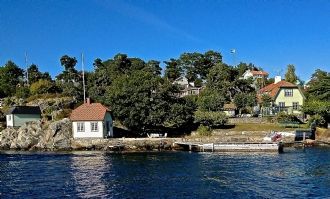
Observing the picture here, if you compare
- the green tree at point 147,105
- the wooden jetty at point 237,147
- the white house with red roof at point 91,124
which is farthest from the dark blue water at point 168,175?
the green tree at point 147,105

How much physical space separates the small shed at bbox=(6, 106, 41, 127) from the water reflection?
2791 centimetres

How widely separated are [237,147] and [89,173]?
1088 inches

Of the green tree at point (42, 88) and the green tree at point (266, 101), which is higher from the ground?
the green tree at point (42, 88)

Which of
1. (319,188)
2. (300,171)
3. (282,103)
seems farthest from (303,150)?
(282,103)

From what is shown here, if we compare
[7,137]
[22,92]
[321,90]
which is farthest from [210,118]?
[22,92]

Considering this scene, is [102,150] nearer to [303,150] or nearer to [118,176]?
[118,176]

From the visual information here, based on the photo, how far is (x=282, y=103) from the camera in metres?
99.7

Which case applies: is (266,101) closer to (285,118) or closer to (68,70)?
(285,118)

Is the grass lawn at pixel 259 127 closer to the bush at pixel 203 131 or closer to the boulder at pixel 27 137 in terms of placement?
the bush at pixel 203 131

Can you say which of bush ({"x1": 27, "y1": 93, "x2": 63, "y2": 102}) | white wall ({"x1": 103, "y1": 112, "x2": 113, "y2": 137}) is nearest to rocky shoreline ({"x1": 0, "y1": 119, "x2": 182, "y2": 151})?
white wall ({"x1": 103, "y1": 112, "x2": 113, "y2": 137})

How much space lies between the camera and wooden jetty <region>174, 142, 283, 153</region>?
63334 millimetres

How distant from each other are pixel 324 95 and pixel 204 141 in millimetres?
35193

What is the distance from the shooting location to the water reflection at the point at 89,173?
3497 centimetres

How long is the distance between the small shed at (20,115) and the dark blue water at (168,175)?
2512 cm
